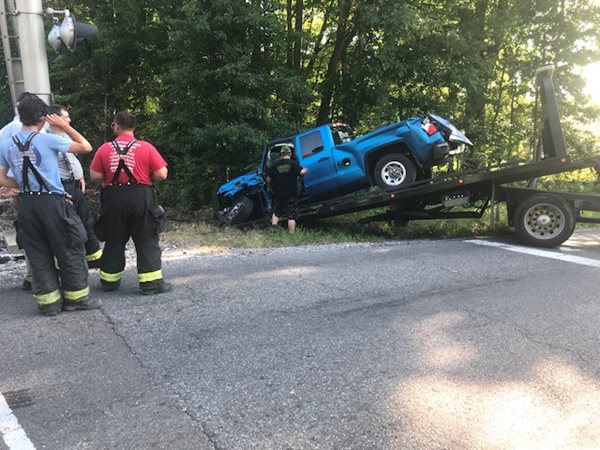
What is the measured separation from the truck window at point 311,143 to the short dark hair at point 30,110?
651 cm

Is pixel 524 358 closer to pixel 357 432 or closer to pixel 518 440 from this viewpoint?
pixel 518 440

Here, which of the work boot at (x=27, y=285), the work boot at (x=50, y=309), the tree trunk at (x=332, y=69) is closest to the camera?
the work boot at (x=50, y=309)

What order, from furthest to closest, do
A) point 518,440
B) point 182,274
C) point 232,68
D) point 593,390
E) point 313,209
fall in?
point 232,68, point 313,209, point 182,274, point 593,390, point 518,440

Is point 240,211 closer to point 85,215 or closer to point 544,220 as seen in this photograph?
point 85,215

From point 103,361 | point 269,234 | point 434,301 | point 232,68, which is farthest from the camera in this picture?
point 232,68

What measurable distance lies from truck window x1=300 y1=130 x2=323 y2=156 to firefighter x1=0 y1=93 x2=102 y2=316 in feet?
20.4

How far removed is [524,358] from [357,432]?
5.46ft

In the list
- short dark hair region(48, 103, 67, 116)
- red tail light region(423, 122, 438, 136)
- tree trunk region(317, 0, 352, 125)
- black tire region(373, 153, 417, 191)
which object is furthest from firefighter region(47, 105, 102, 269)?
tree trunk region(317, 0, 352, 125)

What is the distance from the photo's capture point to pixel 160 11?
47.7ft

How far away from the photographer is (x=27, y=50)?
19.8 feet

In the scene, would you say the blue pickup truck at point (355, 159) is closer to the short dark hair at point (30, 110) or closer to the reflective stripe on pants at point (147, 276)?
the reflective stripe on pants at point (147, 276)

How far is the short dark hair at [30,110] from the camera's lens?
4379 mm

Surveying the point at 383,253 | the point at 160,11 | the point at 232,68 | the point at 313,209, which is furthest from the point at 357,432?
the point at 160,11

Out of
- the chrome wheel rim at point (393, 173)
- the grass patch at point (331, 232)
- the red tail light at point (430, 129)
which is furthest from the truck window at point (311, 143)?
the red tail light at point (430, 129)
